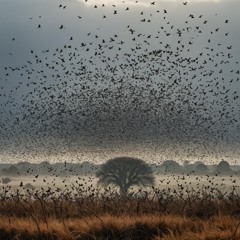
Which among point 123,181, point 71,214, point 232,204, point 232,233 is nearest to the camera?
point 232,233

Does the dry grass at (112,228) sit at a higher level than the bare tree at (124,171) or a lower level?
lower

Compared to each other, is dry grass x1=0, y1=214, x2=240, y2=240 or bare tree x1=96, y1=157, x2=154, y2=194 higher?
bare tree x1=96, y1=157, x2=154, y2=194

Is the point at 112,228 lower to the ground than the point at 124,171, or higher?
lower

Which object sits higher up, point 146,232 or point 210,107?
point 210,107

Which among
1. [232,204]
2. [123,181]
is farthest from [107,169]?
[232,204]

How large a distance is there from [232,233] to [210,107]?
1637 centimetres

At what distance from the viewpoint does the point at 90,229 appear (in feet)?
31.4

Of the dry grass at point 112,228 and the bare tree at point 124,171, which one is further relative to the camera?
the bare tree at point 124,171

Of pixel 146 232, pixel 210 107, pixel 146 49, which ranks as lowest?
pixel 146 232

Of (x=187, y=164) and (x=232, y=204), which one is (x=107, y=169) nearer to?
(x=232, y=204)

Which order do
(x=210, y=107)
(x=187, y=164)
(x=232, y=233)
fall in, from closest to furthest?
1. (x=232, y=233)
2. (x=210, y=107)
3. (x=187, y=164)

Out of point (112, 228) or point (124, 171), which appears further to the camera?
point (124, 171)

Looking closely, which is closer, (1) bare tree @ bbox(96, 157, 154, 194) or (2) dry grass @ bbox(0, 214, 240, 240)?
(2) dry grass @ bbox(0, 214, 240, 240)

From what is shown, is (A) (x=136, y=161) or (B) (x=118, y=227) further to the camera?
(A) (x=136, y=161)
